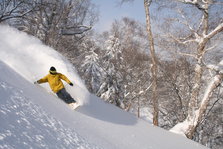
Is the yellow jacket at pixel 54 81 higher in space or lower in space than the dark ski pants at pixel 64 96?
higher

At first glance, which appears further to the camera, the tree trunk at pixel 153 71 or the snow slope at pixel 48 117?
the tree trunk at pixel 153 71

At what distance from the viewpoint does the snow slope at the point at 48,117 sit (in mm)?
3295

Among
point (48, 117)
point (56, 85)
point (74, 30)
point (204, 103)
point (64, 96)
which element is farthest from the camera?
point (74, 30)

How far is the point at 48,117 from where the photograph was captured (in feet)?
13.7

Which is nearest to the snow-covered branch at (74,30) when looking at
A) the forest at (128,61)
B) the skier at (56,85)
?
the forest at (128,61)

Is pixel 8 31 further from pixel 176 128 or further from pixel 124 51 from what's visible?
pixel 124 51

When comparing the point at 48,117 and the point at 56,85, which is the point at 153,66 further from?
the point at 48,117

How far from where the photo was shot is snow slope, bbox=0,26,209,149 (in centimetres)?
329

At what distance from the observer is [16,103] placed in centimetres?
392

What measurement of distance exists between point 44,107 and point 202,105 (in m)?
5.24

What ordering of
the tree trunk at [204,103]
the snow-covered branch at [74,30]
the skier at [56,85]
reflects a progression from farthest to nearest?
the snow-covered branch at [74,30], the tree trunk at [204,103], the skier at [56,85]

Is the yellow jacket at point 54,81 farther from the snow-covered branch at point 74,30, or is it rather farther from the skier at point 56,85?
the snow-covered branch at point 74,30

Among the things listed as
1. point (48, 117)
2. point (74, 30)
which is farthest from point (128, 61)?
point (48, 117)

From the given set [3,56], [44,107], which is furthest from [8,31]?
[44,107]
